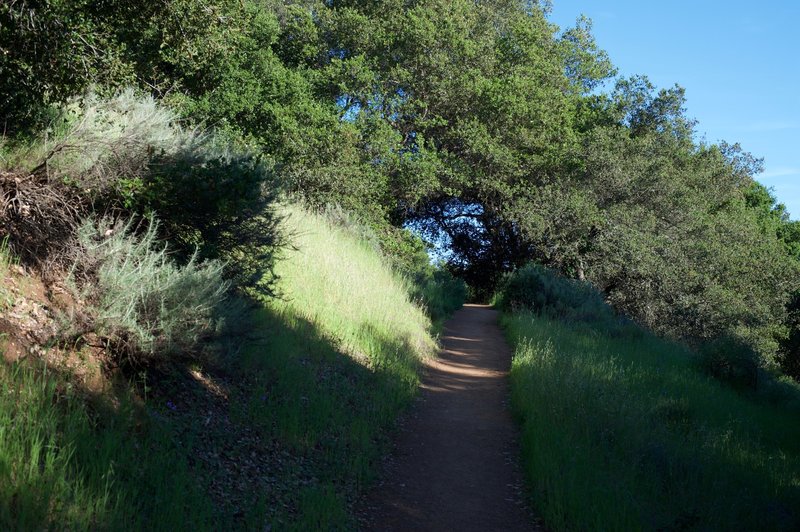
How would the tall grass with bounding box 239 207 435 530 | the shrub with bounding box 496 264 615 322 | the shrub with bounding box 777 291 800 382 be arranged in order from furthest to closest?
the shrub with bounding box 777 291 800 382
the shrub with bounding box 496 264 615 322
the tall grass with bounding box 239 207 435 530

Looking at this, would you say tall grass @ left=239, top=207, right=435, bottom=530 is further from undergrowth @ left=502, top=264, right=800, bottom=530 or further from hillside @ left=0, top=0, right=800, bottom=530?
undergrowth @ left=502, top=264, right=800, bottom=530

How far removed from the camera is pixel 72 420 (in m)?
4.41

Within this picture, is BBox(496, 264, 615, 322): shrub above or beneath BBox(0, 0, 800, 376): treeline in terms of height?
beneath

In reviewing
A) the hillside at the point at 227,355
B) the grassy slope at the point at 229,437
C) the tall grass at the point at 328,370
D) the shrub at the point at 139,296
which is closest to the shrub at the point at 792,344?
the hillside at the point at 227,355

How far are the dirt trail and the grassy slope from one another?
33 cm

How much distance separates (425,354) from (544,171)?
1598 centimetres

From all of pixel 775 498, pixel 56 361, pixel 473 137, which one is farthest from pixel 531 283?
pixel 56 361

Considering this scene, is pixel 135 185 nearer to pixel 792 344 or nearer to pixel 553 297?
pixel 553 297

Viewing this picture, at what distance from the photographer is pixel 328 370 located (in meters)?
8.70

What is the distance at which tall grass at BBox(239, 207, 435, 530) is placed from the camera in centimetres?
638

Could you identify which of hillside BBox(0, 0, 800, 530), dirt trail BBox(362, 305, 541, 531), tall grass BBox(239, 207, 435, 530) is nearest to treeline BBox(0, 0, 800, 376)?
hillside BBox(0, 0, 800, 530)

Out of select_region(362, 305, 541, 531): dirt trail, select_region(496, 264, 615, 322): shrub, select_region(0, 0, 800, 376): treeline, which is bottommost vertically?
select_region(362, 305, 541, 531): dirt trail

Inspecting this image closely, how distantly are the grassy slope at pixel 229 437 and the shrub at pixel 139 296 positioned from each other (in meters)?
0.46

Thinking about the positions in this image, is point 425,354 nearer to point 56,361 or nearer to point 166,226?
point 166,226
